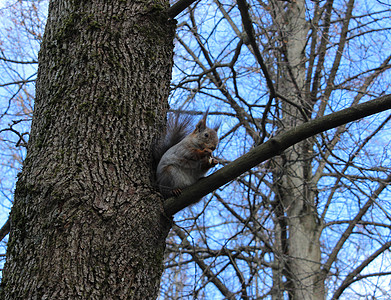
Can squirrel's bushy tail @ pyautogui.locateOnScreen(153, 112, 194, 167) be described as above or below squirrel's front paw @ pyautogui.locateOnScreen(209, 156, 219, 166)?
above

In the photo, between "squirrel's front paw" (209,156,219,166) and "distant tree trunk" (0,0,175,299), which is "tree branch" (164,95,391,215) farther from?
"squirrel's front paw" (209,156,219,166)

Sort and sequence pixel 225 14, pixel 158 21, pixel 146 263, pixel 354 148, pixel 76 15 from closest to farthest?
pixel 146 263, pixel 76 15, pixel 158 21, pixel 354 148, pixel 225 14

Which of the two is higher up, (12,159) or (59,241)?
(12,159)

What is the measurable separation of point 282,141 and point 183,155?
0.74 metres

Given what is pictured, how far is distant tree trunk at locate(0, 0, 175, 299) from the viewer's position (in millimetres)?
1342

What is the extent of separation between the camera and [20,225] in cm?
142

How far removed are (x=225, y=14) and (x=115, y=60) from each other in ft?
9.17

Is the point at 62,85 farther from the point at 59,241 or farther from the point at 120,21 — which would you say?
the point at 59,241

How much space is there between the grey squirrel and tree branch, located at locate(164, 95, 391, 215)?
1.00ft

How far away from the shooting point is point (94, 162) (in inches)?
59.2

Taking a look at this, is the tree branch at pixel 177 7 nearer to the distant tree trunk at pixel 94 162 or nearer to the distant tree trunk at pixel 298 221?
the distant tree trunk at pixel 94 162

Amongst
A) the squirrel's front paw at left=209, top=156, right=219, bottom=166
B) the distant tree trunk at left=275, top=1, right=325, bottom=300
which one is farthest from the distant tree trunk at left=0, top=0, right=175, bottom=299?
the distant tree trunk at left=275, top=1, right=325, bottom=300

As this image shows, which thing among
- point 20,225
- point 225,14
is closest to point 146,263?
point 20,225

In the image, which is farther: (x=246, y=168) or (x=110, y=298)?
(x=246, y=168)
